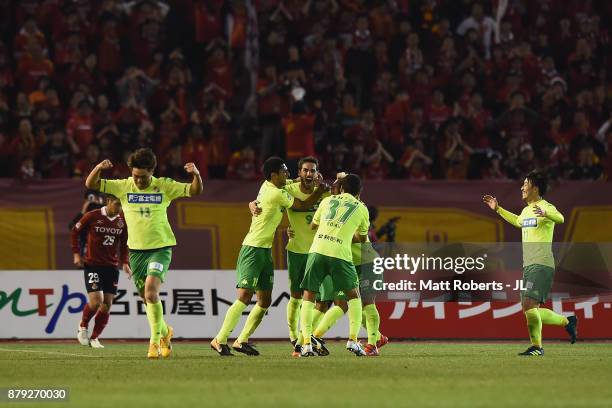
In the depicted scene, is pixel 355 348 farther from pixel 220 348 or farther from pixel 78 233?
pixel 78 233

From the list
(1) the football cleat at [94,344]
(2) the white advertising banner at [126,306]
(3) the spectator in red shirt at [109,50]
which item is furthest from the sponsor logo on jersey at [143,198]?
(3) the spectator in red shirt at [109,50]

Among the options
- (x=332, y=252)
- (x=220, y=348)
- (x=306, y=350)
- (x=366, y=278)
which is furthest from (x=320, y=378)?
(x=366, y=278)

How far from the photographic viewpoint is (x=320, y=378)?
1275 centimetres

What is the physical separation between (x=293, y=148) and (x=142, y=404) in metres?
13.3

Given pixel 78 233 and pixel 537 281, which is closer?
pixel 537 281

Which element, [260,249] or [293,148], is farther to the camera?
[293,148]

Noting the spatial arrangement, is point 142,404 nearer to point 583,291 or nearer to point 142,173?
point 142,173

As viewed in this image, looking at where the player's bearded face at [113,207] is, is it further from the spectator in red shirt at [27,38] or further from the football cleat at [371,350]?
the spectator in red shirt at [27,38]

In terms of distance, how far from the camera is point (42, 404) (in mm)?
10570

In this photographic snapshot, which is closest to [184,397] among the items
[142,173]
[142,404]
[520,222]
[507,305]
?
[142,404]

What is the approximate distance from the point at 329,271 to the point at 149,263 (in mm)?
2258

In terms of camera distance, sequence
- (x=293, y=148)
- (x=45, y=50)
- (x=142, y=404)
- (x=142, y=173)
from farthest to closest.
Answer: (x=45, y=50), (x=293, y=148), (x=142, y=173), (x=142, y=404)

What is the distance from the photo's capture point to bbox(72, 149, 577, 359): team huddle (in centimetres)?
1552

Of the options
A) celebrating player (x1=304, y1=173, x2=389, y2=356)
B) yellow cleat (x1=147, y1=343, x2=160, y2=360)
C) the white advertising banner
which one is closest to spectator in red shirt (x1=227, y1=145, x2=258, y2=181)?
the white advertising banner
